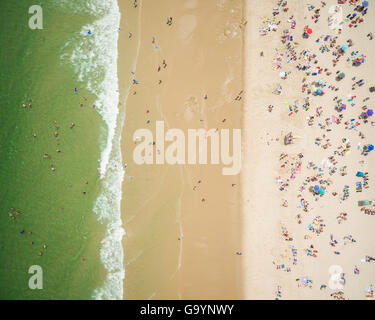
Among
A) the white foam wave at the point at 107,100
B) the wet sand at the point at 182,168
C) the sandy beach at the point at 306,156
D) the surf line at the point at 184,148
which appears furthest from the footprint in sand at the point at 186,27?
the surf line at the point at 184,148

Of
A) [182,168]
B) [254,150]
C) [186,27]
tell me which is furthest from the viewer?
[186,27]

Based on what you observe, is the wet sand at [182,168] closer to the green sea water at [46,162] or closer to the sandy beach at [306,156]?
the sandy beach at [306,156]

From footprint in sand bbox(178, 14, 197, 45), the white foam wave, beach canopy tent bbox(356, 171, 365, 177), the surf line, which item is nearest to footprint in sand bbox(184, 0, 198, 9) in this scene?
footprint in sand bbox(178, 14, 197, 45)

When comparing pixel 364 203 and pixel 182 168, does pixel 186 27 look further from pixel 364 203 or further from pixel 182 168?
pixel 364 203

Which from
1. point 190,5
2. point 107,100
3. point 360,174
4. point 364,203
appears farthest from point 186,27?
point 364,203

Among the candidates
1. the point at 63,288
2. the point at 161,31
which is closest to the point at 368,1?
the point at 161,31

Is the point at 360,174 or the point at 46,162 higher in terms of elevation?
the point at 46,162
